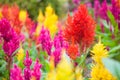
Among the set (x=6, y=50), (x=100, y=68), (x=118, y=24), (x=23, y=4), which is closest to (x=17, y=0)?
(x=23, y=4)

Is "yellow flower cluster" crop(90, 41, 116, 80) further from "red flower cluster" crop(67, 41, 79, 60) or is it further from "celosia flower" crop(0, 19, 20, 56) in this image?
"celosia flower" crop(0, 19, 20, 56)

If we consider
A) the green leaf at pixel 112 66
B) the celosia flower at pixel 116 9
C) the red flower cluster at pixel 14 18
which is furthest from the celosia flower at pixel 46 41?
the green leaf at pixel 112 66

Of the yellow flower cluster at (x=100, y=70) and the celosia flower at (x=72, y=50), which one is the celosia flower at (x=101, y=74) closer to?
the yellow flower cluster at (x=100, y=70)

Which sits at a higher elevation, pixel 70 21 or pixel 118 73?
pixel 70 21

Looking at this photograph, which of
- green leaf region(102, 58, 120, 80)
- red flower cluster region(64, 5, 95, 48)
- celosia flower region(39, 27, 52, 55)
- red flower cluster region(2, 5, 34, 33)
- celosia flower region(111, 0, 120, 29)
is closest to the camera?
green leaf region(102, 58, 120, 80)

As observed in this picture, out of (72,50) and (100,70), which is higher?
(72,50)

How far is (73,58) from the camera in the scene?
3.13 metres

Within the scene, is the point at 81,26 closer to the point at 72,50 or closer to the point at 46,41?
the point at 72,50

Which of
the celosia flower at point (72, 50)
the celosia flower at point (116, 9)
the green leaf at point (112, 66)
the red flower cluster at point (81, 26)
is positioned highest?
the celosia flower at point (116, 9)

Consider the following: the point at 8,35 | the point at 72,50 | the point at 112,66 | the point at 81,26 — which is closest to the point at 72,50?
the point at 72,50

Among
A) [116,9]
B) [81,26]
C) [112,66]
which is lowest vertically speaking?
[112,66]

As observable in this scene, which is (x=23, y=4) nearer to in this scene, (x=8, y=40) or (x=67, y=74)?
(x=8, y=40)

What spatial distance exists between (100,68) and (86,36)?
0.72 m

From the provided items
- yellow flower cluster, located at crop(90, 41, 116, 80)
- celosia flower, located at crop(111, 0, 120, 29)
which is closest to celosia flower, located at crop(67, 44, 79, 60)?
yellow flower cluster, located at crop(90, 41, 116, 80)
